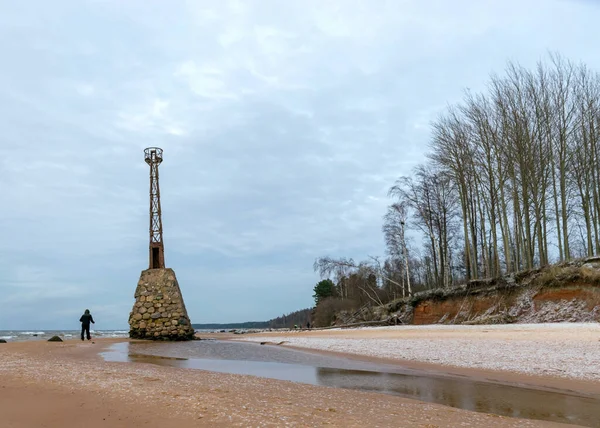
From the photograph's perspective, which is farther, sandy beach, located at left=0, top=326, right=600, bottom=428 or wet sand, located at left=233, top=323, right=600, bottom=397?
wet sand, located at left=233, top=323, right=600, bottom=397

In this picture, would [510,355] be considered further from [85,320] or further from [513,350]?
[85,320]

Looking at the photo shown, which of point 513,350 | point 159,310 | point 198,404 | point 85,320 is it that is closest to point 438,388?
point 198,404

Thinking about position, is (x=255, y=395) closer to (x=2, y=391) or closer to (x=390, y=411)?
(x=390, y=411)

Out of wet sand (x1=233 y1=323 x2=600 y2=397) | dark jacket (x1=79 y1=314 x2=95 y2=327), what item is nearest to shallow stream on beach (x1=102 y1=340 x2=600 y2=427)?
wet sand (x1=233 y1=323 x2=600 y2=397)

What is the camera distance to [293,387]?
8.30 metres

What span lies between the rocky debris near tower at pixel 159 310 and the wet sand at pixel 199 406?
54.4 feet

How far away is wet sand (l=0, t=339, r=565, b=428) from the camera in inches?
203

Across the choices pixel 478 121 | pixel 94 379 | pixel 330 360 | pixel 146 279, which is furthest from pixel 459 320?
pixel 94 379

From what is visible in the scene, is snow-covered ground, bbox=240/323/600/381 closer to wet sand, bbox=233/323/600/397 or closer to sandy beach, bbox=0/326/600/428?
wet sand, bbox=233/323/600/397

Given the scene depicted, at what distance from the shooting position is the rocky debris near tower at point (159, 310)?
24.9 m

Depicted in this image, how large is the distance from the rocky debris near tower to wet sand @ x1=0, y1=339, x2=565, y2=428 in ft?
54.4

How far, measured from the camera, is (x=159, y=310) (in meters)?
25.2

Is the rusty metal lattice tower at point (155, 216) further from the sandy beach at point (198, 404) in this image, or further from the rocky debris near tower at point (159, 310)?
the sandy beach at point (198, 404)

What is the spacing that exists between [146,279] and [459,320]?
63.5ft
